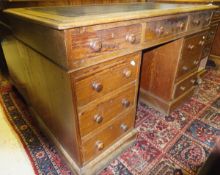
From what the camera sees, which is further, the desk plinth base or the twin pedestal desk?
the desk plinth base

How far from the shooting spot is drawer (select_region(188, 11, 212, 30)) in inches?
53.0

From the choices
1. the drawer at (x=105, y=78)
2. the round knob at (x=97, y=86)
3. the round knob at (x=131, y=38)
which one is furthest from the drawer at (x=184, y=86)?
the round knob at (x=97, y=86)

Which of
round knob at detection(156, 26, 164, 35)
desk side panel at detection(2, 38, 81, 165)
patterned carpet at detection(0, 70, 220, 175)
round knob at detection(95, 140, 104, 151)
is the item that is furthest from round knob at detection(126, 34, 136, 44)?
patterned carpet at detection(0, 70, 220, 175)

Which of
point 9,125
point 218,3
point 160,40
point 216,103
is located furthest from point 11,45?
point 218,3

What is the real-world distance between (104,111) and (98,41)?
420mm

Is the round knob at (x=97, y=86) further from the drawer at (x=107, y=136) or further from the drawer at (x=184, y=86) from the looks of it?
the drawer at (x=184, y=86)

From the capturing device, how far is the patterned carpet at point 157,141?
1.20m

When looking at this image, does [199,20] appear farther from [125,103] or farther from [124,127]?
[124,127]

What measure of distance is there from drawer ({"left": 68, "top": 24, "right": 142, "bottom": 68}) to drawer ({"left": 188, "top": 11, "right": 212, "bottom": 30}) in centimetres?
66

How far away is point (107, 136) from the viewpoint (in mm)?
1117

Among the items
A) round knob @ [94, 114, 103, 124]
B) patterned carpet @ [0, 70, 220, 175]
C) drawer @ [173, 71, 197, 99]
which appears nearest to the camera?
round knob @ [94, 114, 103, 124]

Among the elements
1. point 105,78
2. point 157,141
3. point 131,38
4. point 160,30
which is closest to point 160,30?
point 160,30

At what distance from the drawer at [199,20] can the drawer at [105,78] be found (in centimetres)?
65

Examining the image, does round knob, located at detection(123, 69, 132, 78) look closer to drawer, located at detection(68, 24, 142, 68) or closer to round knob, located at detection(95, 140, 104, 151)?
drawer, located at detection(68, 24, 142, 68)
